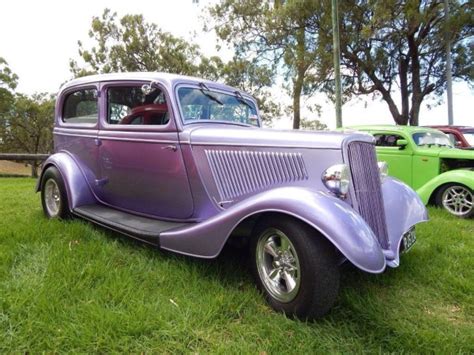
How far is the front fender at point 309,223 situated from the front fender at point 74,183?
1711 millimetres

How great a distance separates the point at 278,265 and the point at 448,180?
454cm

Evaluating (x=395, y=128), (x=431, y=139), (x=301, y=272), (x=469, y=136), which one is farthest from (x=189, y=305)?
(x=469, y=136)

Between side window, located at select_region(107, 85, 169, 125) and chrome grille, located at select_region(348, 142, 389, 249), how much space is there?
180cm

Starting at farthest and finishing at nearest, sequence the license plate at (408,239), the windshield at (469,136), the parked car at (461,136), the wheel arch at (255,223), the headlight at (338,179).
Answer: the windshield at (469,136)
the parked car at (461,136)
the license plate at (408,239)
the headlight at (338,179)
the wheel arch at (255,223)

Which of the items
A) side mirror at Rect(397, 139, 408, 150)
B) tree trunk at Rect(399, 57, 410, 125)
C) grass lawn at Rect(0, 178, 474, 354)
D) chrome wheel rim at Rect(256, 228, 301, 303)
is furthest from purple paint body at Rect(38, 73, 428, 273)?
tree trunk at Rect(399, 57, 410, 125)

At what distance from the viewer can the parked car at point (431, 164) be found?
231 inches

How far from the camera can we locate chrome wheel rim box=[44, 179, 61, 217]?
460 cm

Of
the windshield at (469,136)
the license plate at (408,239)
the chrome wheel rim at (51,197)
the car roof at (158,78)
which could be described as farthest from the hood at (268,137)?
the windshield at (469,136)

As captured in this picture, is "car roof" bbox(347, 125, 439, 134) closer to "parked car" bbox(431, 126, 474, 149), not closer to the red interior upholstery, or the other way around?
"parked car" bbox(431, 126, 474, 149)

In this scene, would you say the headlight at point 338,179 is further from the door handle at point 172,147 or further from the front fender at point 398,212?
the door handle at point 172,147

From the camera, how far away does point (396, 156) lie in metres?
7.05

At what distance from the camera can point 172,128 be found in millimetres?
3500

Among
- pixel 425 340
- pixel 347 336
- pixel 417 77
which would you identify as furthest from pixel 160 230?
pixel 417 77

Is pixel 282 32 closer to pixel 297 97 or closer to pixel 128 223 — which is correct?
pixel 297 97
